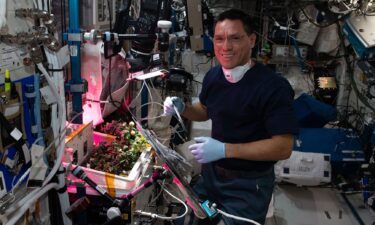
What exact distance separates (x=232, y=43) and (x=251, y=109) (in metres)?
0.38

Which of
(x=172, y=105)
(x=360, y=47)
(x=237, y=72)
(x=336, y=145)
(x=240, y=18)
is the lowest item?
(x=336, y=145)

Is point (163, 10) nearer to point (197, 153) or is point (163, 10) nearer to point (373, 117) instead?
point (197, 153)

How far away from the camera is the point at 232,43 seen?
1.89m

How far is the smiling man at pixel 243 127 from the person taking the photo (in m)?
1.77

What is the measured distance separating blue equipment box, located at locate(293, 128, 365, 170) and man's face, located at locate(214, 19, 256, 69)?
2.52 metres

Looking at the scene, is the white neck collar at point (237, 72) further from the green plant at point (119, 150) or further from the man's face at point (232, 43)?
the green plant at point (119, 150)

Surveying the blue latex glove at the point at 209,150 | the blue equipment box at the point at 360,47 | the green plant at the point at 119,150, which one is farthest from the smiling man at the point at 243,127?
the blue equipment box at the point at 360,47

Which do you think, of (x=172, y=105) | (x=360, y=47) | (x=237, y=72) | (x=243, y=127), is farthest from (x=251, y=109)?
(x=360, y=47)

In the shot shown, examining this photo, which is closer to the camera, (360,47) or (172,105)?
(172,105)

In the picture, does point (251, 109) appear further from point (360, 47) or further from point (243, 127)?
point (360, 47)

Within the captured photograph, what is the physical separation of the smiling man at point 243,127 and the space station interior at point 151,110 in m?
0.04

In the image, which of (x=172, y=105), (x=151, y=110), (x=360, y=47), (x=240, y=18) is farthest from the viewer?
(x=360, y=47)

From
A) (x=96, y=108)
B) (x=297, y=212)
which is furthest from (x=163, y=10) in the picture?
(x=297, y=212)

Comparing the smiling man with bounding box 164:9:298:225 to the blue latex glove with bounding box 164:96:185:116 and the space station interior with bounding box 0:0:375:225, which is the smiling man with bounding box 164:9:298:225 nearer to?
the space station interior with bounding box 0:0:375:225
